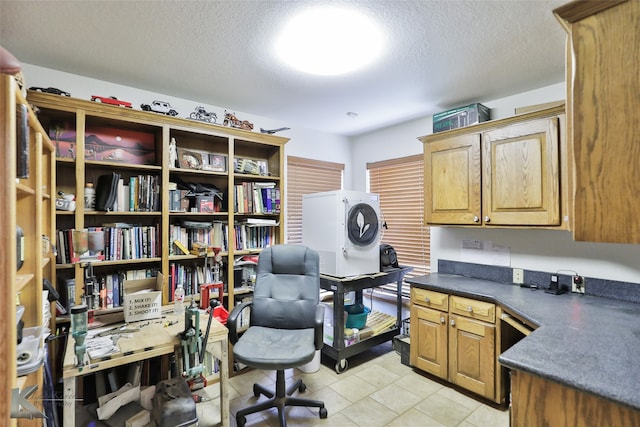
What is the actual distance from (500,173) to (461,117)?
2.11 ft

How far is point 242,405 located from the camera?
235 centimetres

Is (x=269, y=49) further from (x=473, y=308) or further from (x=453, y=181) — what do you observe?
(x=473, y=308)

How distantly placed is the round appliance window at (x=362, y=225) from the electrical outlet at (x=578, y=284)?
5.15 feet

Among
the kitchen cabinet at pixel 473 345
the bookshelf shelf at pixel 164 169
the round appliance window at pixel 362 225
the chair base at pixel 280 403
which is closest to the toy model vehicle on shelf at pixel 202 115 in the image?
the bookshelf shelf at pixel 164 169

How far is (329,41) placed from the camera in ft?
6.22

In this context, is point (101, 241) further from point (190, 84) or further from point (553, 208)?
point (553, 208)

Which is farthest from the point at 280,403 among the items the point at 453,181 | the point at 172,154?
the point at 453,181

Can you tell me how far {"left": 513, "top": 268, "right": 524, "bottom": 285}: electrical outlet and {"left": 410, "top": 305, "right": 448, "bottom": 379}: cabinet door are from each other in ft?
2.31

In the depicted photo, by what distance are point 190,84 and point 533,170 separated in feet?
9.05

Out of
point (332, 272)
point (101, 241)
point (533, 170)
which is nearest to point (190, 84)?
point (101, 241)

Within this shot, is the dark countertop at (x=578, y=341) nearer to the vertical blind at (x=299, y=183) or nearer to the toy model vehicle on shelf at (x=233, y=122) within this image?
the vertical blind at (x=299, y=183)

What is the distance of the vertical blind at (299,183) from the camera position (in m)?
3.78

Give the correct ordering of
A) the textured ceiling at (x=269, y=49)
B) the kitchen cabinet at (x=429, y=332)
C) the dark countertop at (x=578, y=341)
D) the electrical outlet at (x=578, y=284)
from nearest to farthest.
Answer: the dark countertop at (x=578, y=341) < the textured ceiling at (x=269, y=49) < the electrical outlet at (x=578, y=284) < the kitchen cabinet at (x=429, y=332)

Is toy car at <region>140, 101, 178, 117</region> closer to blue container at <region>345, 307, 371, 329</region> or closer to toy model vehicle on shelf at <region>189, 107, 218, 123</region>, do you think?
toy model vehicle on shelf at <region>189, 107, 218, 123</region>
